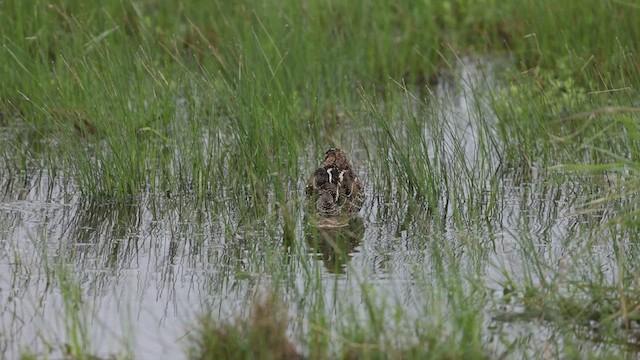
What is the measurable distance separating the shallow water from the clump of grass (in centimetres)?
16

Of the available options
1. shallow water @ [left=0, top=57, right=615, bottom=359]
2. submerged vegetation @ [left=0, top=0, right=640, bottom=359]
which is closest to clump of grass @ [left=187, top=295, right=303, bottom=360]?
submerged vegetation @ [left=0, top=0, right=640, bottom=359]

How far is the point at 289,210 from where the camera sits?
296 inches

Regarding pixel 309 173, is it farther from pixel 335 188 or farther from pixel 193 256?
pixel 193 256

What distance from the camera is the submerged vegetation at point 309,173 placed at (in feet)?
17.6

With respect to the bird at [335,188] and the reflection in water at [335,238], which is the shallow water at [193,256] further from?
the bird at [335,188]

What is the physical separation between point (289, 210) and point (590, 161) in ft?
7.30

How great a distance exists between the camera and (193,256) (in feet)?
22.1

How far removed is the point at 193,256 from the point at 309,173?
1.94 metres

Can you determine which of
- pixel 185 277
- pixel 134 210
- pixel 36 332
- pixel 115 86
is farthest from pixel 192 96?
pixel 36 332

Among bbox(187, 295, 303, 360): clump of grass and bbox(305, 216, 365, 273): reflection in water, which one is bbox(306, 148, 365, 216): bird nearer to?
bbox(305, 216, 365, 273): reflection in water

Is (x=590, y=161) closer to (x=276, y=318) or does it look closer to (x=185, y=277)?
(x=185, y=277)

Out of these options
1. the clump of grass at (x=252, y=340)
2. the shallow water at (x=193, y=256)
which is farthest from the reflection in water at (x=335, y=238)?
the clump of grass at (x=252, y=340)

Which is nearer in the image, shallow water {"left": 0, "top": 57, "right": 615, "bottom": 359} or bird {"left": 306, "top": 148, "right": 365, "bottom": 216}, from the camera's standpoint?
shallow water {"left": 0, "top": 57, "right": 615, "bottom": 359}

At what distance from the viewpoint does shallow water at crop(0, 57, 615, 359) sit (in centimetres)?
560
